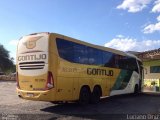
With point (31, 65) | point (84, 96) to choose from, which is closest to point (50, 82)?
point (31, 65)

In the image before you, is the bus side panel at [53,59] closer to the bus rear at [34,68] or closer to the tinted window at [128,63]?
the bus rear at [34,68]

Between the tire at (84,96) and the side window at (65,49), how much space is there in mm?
1963

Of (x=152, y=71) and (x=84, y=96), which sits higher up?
(x=152, y=71)

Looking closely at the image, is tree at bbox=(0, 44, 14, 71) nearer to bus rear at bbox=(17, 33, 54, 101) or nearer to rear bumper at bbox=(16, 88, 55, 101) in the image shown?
bus rear at bbox=(17, 33, 54, 101)

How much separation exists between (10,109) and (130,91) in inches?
431

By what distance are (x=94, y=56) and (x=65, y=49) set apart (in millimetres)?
3305

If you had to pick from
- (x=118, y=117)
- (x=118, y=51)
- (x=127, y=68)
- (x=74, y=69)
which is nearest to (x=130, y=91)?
(x=127, y=68)

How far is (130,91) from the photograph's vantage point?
24484 millimetres

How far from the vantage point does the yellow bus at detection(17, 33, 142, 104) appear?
48.8 feet

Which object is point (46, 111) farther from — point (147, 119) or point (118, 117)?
point (147, 119)

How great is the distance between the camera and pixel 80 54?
17.0 meters

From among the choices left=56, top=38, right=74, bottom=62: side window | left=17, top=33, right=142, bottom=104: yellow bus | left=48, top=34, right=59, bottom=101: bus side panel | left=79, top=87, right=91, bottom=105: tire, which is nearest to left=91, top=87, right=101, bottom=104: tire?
left=17, top=33, right=142, bottom=104: yellow bus

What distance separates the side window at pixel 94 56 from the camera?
A: 712 inches

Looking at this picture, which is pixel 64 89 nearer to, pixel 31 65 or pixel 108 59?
pixel 31 65
